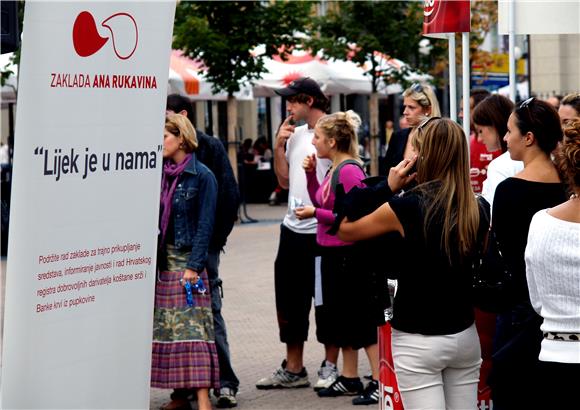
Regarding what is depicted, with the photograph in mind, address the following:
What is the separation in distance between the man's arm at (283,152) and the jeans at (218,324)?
3.18 feet

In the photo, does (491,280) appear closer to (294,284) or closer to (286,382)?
(294,284)

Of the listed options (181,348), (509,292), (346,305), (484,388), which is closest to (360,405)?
(346,305)

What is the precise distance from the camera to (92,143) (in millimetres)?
4988

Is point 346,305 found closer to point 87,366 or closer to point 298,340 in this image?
point 298,340

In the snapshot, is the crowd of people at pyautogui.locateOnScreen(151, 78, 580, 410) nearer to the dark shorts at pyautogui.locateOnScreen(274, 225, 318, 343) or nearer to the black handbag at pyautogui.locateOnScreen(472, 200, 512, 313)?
the black handbag at pyautogui.locateOnScreen(472, 200, 512, 313)

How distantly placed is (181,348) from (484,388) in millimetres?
1992

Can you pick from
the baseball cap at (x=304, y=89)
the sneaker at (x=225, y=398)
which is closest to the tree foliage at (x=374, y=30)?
the baseball cap at (x=304, y=89)

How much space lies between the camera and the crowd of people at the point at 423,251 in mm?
4289

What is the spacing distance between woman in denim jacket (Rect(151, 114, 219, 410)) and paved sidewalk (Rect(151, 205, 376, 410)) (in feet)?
2.01

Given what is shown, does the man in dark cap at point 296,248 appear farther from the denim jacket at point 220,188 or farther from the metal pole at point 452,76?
the metal pole at point 452,76

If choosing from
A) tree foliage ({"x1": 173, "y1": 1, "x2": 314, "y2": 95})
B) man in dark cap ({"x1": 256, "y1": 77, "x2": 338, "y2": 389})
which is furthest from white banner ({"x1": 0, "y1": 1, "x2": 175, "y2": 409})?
tree foliage ({"x1": 173, "y1": 1, "x2": 314, "y2": 95})

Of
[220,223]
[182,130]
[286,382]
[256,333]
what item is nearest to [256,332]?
[256,333]

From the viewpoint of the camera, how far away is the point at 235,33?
2125cm

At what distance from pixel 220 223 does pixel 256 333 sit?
3190 mm
